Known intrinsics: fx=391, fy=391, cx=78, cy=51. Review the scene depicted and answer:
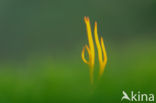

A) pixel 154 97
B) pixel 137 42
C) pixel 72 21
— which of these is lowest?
pixel 154 97

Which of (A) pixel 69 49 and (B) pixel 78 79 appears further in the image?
(A) pixel 69 49

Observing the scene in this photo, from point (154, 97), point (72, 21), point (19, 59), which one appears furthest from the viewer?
point (72, 21)

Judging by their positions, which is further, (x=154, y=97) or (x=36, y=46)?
(x=36, y=46)

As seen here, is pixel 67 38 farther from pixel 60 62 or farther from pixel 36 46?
pixel 60 62

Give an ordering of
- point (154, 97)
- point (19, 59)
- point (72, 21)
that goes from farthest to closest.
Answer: point (72, 21) → point (19, 59) → point (154, 97)

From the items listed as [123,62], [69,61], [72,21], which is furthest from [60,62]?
[72,21]

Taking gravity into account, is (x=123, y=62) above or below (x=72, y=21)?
below
